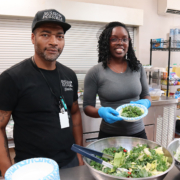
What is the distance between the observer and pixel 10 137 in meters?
2.16

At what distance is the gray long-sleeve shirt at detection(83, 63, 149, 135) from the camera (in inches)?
56.6

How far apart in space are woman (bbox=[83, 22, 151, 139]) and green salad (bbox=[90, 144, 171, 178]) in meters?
0.48

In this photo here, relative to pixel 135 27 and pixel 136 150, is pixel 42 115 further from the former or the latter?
pixel 135 27

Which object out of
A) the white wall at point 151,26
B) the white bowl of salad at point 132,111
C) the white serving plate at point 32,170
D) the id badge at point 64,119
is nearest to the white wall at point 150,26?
the white wall at point 151,26

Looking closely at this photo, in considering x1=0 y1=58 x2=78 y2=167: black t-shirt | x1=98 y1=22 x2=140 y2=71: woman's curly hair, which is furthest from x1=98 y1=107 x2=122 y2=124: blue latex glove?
x1=98 y1=22 x2=140 y2=71: woman's curly hair

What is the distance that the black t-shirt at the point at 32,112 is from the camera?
3.64 ft

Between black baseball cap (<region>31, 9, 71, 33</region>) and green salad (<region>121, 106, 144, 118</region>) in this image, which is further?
green salad (<region>121, 106, 144, 118</region>)

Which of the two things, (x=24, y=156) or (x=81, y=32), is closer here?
(x=24, y=156)

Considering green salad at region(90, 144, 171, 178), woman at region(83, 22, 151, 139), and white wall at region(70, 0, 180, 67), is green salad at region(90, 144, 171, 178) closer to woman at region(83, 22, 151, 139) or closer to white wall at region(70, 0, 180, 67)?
woman at region(83, 22, 151, 139)

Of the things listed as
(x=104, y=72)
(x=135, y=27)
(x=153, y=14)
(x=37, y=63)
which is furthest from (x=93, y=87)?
(x=153, y=14)

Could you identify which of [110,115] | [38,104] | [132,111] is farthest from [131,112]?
[38,104]

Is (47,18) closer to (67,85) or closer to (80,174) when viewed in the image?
(67,85)

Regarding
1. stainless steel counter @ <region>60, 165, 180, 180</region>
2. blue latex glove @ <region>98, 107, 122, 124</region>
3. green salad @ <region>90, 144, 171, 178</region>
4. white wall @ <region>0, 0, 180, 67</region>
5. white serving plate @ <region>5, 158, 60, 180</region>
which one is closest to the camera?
white serving plate @ <region>5, 158, 60, 180</region>

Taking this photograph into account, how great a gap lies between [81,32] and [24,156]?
2.66 meters
